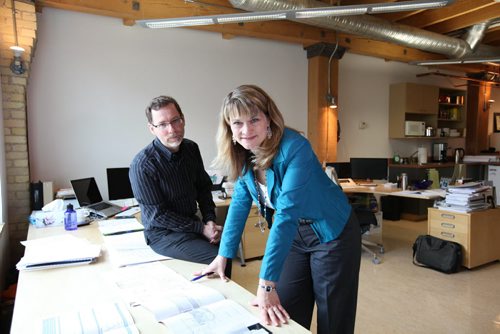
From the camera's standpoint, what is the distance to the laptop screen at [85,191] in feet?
10.6

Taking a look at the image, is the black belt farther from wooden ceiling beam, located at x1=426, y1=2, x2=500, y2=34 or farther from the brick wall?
wooden ceiling beam, located at x1=426, y1=2, x2=500, y2=34

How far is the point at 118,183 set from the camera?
3.75m

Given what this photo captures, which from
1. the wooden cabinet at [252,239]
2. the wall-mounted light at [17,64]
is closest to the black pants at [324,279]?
the wooden cabinet at [252,239]

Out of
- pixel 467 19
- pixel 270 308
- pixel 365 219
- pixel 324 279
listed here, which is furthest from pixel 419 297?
pixel 467 19

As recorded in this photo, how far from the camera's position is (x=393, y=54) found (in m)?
5.98

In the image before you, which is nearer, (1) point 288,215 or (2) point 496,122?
(1) point 288,215

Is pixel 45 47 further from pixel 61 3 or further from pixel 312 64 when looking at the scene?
pixel 312 64

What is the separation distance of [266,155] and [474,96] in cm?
789

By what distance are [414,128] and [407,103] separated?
49 cm

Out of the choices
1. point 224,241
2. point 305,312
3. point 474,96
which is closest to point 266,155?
point 224,241

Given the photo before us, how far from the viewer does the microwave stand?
245 inches

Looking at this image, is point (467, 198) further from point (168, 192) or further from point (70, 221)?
point (70, 221)

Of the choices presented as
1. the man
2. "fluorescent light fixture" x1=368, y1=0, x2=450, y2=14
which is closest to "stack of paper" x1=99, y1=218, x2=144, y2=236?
the man

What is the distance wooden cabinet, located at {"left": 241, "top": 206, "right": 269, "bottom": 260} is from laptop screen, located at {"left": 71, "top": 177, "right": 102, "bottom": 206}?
1.63 metres
